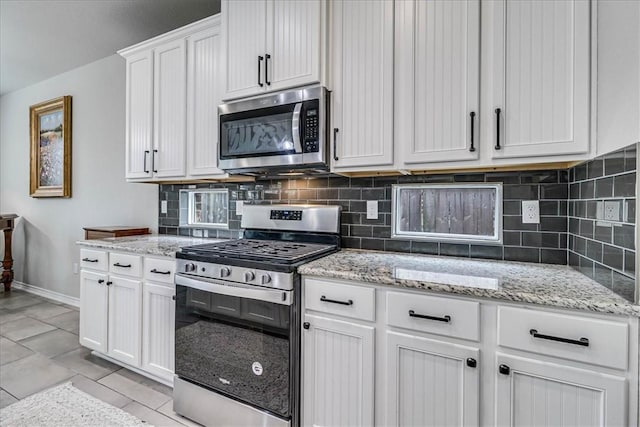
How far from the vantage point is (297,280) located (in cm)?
158

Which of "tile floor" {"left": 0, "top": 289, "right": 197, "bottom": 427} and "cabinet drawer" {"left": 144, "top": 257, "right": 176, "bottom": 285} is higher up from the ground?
"cabinet drawer" {"left": 144, "top": 257, "right": 176, "bottom": 285}

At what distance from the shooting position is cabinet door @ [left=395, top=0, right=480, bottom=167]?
1.54 metres

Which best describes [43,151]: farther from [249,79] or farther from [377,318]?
[377,318]

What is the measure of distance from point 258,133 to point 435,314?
141 centimetres

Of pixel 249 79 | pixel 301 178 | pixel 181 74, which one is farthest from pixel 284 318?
pixel 181 74

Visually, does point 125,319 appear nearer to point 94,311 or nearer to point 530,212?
point 94,311

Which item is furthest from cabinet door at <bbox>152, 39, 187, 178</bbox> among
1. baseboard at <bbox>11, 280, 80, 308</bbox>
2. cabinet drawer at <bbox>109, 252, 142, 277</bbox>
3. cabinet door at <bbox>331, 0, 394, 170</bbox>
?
baseboard at <bbox>11, 280, 80, 308</bbox>

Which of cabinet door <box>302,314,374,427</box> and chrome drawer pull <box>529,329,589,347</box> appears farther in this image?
cabinet door <box>302,314,374,427</box>

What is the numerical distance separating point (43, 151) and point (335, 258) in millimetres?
4363

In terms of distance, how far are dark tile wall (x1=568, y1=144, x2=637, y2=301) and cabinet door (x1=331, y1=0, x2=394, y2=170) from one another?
854mm

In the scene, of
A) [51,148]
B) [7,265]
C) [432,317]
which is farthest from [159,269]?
[7,265]

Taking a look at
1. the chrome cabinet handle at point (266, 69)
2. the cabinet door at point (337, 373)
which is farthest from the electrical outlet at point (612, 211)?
the chrome cabinet handle at point (266, 69)

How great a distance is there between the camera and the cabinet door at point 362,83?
1.72 m

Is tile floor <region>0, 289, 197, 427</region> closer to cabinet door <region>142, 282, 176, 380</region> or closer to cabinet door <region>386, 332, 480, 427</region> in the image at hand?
cabinet door <region>142, 282, 176, 380</region>
